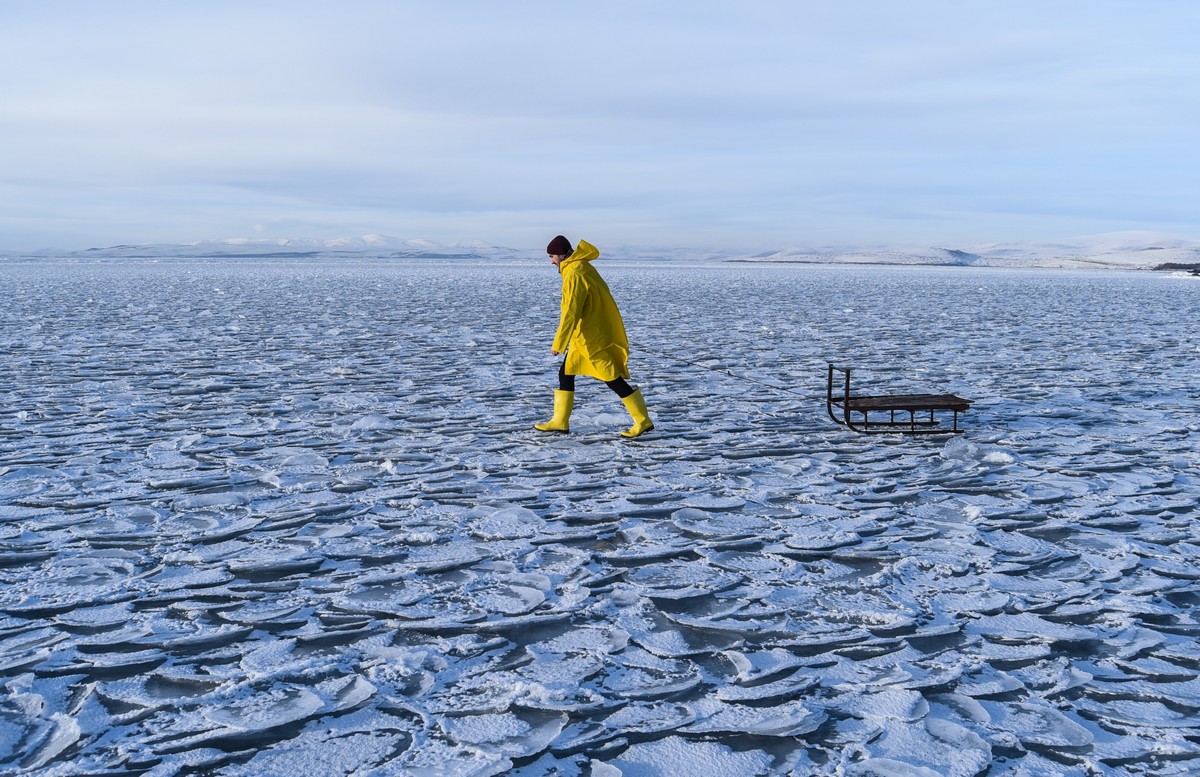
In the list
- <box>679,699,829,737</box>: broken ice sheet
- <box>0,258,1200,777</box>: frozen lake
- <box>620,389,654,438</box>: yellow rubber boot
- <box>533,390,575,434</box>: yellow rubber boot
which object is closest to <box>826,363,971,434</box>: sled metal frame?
<box>0,258,1200,777</box>: frozen lake

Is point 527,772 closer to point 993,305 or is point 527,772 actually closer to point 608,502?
point 608,502

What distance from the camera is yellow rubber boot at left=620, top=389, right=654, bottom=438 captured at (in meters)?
8.44

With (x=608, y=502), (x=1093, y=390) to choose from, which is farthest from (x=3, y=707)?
(x=1093, y=390)

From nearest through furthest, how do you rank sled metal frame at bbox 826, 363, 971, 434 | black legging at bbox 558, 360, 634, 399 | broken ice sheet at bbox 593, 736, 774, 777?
broken ice sheet at bbox 593, 736, 774, 777 < black legging at bbox 558, 360, 634, 399 < sled metal frame at bbox 826, 363, 971, 434

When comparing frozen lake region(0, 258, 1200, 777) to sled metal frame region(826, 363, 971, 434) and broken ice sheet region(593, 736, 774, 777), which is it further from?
sled metal frame region(826, 363, 971, 434)

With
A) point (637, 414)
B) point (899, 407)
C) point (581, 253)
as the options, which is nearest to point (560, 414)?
point (637, 414)

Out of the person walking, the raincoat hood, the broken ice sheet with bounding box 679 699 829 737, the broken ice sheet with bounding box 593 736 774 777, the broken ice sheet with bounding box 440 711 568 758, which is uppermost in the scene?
the raincoat hood

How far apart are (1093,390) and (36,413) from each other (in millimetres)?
11059

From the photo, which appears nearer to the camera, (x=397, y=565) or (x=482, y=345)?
(x=397, y=565)

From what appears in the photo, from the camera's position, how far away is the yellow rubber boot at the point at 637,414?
27.7ft

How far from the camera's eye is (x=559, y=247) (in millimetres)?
8406

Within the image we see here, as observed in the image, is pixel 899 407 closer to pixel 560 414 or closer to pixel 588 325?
pixel 588 325

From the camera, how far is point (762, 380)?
486 inches

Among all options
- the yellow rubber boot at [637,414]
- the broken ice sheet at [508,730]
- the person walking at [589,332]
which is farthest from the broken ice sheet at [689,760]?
the yellow rubber boot at [637,414]
